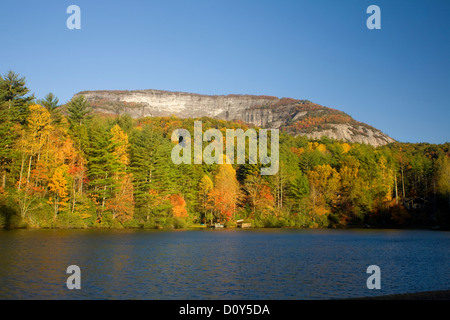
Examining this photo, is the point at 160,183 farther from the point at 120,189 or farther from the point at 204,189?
the point at 204,189

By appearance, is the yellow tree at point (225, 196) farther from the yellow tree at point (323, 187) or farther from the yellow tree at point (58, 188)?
the yellow tree at point (58, 188)

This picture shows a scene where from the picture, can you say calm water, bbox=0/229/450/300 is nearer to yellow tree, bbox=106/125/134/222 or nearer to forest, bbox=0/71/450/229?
forest, bbox=0/71/450/229

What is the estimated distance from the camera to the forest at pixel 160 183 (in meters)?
56.6

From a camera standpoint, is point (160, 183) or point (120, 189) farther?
point (160, 183)

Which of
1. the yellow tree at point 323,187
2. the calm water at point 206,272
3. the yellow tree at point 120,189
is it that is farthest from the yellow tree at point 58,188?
the yellow tree at point 323,187

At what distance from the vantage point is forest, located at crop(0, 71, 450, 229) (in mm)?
56625

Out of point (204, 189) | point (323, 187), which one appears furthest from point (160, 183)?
point (323, 187)

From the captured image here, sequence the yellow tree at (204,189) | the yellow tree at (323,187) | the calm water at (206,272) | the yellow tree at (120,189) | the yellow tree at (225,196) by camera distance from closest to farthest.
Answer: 1. the calm water at (206,272)
2. the yellow tree at (120,189)
3. the yellow tree at (225,196)
4. the yellow tree at (204,189)
5. the yellow tree at (323,187)

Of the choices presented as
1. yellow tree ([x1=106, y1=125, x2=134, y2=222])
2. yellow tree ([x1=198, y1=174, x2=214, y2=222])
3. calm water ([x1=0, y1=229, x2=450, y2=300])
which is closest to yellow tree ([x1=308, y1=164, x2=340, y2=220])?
yellow tree ([x1=198, y1=174, x2=214, y2=222])

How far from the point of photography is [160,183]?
7319 centimetres
